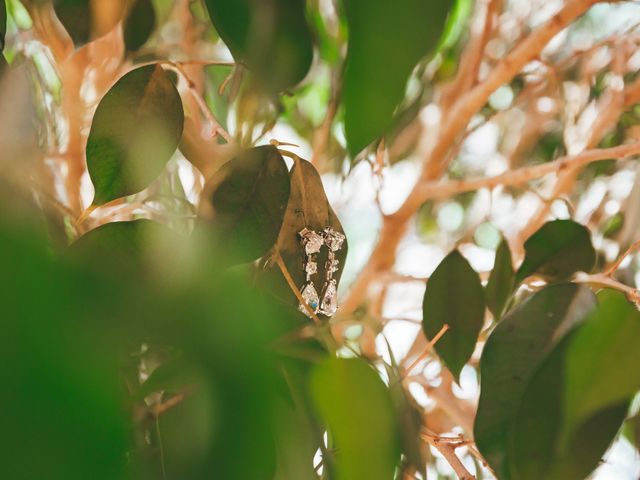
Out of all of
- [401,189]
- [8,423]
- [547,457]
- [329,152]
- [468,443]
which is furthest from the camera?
Result: [401,189]

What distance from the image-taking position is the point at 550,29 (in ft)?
2.27

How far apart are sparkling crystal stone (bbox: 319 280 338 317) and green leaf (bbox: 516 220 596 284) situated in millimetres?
206

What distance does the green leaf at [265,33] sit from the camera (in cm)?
25

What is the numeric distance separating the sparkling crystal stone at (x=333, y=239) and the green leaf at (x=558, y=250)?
0.69 ft

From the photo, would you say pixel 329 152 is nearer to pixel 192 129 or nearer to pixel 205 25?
pixel 205 25

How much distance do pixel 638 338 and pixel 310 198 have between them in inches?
7.5

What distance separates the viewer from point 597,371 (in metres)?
0.28

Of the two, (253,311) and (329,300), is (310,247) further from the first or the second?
(253,311)

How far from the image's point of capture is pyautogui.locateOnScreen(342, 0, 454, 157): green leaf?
0.52 feet

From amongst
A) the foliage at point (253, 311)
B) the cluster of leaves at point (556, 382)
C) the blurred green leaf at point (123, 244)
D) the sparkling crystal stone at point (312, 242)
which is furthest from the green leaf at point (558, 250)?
the blurred green leaf at point (123, 244)

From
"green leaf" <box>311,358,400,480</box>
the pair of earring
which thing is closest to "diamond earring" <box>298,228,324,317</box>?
the pair of earring

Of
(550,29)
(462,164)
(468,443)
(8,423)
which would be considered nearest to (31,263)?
(8,423)

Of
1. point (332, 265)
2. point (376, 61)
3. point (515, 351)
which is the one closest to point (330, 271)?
point (332, 265)

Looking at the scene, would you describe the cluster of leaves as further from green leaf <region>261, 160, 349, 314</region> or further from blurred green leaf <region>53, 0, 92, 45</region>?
blurred green leaf <region>53, 0, 92, 45</region>
